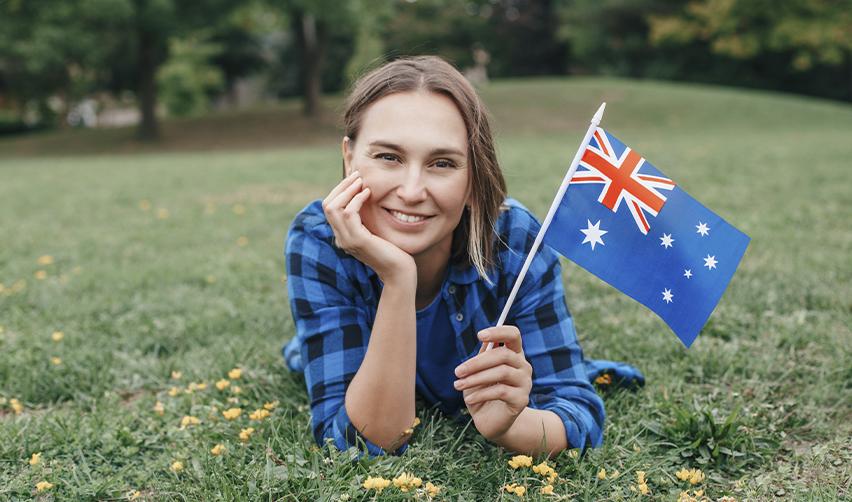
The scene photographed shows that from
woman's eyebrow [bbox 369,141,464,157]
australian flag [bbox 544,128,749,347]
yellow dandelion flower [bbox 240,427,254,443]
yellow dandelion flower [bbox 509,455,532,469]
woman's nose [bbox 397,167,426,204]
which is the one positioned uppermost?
woman's eyebrow [bbox 369,141,464,157]

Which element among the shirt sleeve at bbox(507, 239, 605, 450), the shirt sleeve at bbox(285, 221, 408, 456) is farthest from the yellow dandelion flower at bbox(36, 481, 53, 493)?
the shirt sleeve at bbox(507, 239, 605, 450)

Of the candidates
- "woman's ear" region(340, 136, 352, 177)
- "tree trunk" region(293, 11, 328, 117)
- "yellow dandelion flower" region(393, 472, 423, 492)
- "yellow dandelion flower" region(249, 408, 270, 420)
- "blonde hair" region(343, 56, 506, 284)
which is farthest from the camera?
"tree trunk" region(293, 11, 328, 117)

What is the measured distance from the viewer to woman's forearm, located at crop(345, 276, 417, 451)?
6.86 ft

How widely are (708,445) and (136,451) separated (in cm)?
193

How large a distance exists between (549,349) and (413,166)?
805mm

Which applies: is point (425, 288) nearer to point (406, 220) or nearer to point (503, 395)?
point (406, 220)

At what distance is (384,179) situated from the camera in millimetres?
2123

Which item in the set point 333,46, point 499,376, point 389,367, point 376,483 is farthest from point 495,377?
point 333,46

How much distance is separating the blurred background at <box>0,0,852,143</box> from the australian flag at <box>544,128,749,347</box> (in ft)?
50.7

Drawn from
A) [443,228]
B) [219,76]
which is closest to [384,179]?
[443,228]

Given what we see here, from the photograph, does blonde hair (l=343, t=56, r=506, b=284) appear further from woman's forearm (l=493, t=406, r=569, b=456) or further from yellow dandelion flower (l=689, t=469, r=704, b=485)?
yellow dandelion flower (l=689, t=469, r=704, b=485)

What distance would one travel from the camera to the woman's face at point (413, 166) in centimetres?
210

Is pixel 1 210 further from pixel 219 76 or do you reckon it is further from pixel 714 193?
pixel 219 76

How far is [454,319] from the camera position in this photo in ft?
8.06
